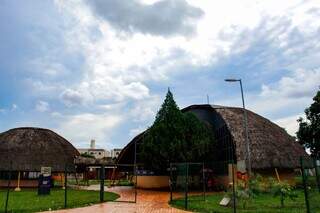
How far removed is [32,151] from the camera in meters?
37.4

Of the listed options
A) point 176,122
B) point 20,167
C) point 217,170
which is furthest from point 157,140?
Result: point 20,167

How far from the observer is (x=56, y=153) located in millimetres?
38031

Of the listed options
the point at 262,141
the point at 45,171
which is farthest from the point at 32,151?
the point at 262,141

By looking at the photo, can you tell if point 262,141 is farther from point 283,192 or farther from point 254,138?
point 283,192

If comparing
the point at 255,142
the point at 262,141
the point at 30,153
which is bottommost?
the point at 30,153

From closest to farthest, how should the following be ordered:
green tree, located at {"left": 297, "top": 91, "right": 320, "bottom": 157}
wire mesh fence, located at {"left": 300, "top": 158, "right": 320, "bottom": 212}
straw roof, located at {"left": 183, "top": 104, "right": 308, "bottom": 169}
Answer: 1. wire mesh fence, located at {"left": 300, "top": 158, "right": 320, "bottom": 212}
2. straw roof, located at {"left": 183, "top": 104, "right": 308, "bottom": 169}
3. green tree, located at {"left": 297, "top": 91, "right": 320, "bottom": 157}

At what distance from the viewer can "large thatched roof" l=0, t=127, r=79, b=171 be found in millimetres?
36250

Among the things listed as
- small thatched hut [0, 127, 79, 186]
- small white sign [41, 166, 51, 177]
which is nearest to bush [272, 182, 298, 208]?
small white sign [41, 166, 51, 177]

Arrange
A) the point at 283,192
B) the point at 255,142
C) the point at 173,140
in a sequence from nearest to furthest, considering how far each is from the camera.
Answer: the point at 283,192 → the point at 173,140 → the point at 255,142

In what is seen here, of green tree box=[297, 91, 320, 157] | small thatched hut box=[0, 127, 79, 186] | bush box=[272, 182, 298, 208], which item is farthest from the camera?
green tree box=[297, 91, 320, 157]

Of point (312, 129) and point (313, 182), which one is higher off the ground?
point (312, 129)

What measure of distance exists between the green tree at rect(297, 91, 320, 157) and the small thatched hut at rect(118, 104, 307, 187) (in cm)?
756

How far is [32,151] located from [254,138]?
2093 cm

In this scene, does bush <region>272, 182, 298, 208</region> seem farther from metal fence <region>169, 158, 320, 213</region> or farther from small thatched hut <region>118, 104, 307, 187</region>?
small thatched hut <region>118, 104, 307, 187</region>
